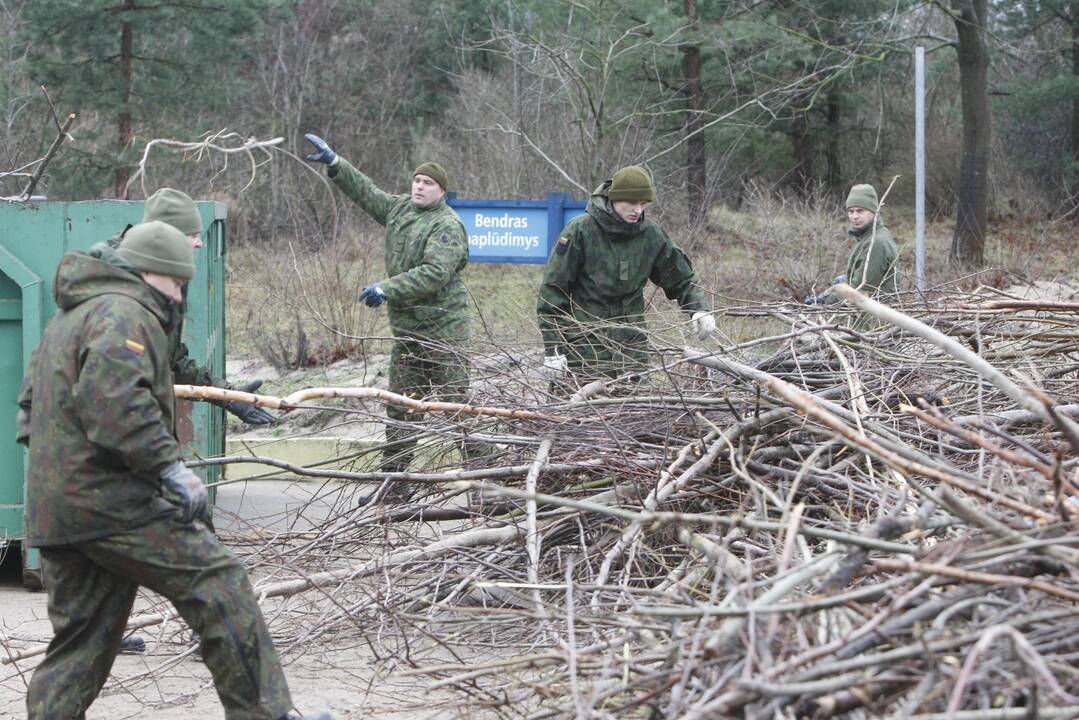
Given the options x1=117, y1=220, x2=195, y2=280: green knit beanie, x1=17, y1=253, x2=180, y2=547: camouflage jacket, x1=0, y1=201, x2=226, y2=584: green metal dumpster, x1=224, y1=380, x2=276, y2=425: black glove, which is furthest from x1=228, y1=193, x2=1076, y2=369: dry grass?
x1=17, y1=253, x2=180, y2=547: camouflage jacket

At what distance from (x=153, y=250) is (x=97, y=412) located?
1.76ft

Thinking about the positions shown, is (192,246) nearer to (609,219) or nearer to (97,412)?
(97,412)

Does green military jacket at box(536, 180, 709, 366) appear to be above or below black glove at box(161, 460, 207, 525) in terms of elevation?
Result: above

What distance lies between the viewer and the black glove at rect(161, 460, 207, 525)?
13.1 ft

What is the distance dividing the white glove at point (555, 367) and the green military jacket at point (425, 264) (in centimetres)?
120

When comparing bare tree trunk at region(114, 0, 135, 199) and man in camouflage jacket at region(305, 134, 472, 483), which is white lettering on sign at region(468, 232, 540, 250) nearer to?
man in camouflage jacket at region(305, 134, 472, 483)

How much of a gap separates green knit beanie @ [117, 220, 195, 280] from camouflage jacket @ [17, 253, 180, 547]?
6cm

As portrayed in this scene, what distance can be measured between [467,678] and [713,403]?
2.00 metres

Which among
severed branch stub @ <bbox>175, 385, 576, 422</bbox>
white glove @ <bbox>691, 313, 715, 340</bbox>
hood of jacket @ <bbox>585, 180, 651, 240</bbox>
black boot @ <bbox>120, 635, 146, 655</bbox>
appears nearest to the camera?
black boot @ <bbox>120, 635, 146, 655</bbox>

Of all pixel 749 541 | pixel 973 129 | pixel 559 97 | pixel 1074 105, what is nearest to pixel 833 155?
pixel 1074 105

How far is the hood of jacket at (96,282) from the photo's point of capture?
13.2 ft

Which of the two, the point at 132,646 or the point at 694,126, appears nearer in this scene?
the point at 132,646

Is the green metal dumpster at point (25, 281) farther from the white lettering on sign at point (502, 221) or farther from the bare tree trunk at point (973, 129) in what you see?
the bare tree trunk at point (973, 129)

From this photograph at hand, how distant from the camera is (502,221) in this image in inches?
427
